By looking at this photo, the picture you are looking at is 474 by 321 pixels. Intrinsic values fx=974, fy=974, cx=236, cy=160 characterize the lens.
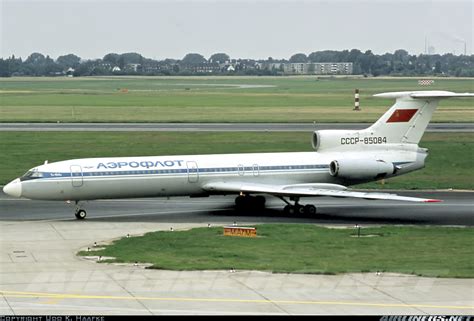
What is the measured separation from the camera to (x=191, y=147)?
73.0 meters

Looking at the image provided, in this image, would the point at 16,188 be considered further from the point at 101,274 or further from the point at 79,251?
the point at 101,274

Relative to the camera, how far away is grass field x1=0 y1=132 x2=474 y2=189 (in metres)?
60.0

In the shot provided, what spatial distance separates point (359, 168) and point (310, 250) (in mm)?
13605

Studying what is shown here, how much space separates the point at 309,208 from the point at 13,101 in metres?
95.5

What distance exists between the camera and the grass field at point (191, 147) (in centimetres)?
6000

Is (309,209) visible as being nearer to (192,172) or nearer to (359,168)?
(359,168)

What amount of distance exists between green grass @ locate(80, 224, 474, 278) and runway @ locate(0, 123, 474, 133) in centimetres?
4585

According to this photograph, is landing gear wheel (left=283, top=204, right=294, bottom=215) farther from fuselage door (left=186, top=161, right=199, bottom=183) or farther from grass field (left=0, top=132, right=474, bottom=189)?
grass field (left=0, top=132, right=474, bottom=189)

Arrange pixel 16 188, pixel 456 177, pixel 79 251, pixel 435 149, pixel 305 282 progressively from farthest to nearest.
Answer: pixel 435 149
pixel 456 177
pixel 16 188
pixel 79 251
pixel 305 282

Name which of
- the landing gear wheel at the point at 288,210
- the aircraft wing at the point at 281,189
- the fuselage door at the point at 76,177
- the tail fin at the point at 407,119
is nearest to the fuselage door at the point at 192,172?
the aircraft wing at the point at 281,189

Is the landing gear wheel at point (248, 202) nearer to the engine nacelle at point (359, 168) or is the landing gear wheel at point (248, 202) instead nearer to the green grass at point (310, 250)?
the engine nacelle at point (359, 168)

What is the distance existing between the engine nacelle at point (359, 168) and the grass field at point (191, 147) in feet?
24.7

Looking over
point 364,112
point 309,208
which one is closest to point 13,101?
point 364,112

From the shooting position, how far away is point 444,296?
26.5 metres
